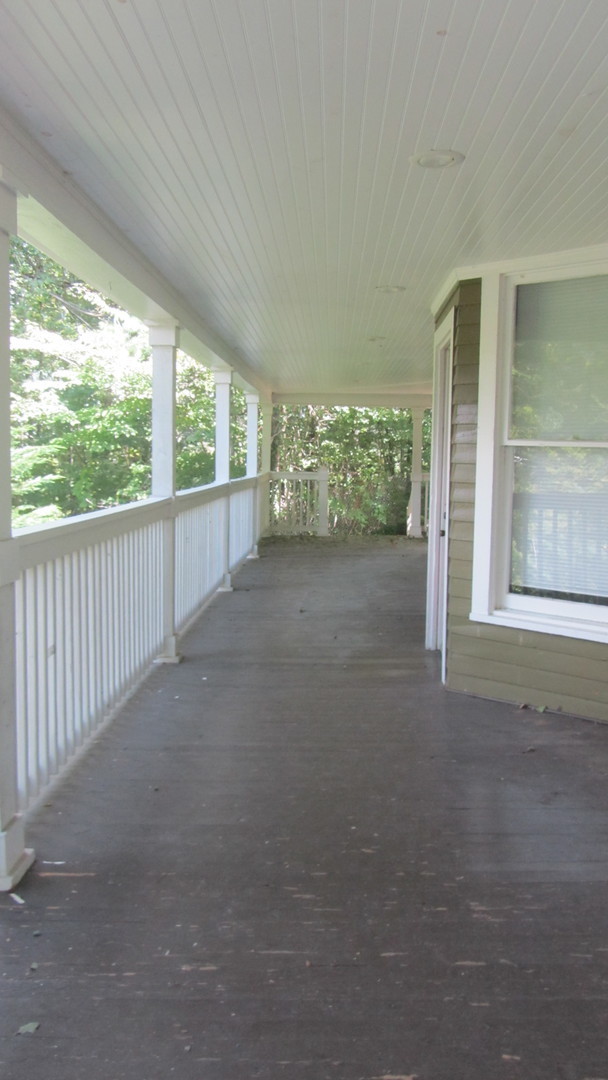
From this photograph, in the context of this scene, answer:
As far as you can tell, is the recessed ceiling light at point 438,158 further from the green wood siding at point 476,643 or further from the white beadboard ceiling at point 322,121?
the green wood siding at point 476,643

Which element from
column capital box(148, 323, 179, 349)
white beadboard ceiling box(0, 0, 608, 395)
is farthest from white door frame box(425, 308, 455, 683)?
column capital box(148, 323, 179, 349)

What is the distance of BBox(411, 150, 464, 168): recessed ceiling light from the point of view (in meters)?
2.62

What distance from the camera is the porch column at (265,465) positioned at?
12102 millimetres

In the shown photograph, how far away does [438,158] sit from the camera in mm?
2664

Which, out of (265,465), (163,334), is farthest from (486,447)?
(265,465)

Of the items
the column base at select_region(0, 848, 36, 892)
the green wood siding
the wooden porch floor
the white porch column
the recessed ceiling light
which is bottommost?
the wooden porch floor

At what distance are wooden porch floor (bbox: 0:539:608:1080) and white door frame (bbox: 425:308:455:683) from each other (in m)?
1.22

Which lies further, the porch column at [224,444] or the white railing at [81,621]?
the porch column at [224,444]

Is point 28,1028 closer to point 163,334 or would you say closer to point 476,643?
point 476,643

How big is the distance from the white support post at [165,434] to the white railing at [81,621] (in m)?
0.08

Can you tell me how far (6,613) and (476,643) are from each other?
2790mm

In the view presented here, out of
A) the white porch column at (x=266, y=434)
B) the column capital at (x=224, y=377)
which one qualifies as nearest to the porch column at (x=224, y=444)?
the column capital at (x=224, y=377)

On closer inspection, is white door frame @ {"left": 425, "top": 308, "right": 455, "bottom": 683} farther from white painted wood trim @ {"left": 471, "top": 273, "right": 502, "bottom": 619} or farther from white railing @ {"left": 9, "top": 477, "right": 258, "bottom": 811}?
white railing @ {"left": 9, "top": 477, "right": 258, "bottom": 811}

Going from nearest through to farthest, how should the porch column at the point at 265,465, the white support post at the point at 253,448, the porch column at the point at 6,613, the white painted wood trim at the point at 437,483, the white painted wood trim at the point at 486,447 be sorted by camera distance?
1. the porch column at the point at 6,613
2. the white painted wood trim at the point at 486,447
3. the white painted wood trim at the point at 437,483
4. the white support post at the point at 253,448
5. the porch column at the point at 265,465
